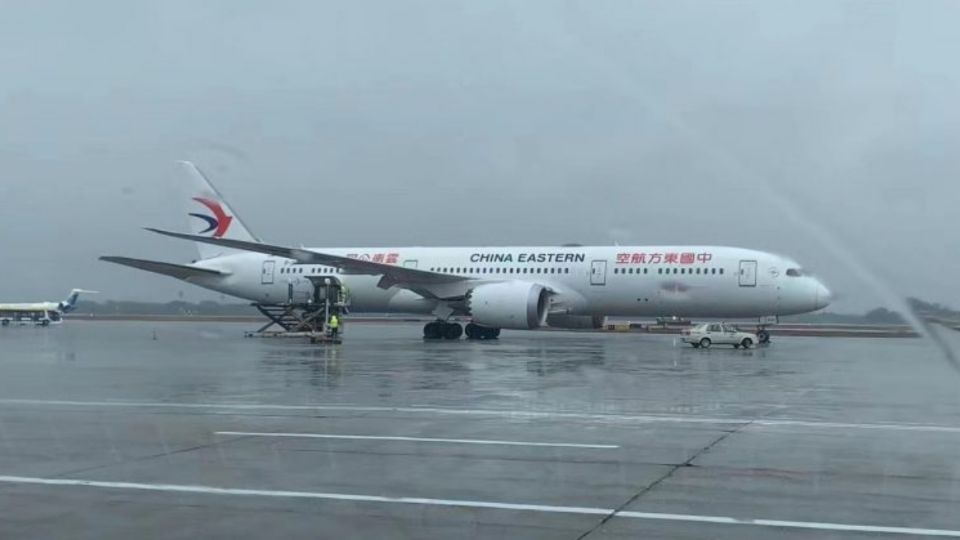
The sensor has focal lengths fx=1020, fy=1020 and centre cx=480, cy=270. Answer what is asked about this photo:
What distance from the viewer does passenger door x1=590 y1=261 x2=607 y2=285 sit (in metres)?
39.5

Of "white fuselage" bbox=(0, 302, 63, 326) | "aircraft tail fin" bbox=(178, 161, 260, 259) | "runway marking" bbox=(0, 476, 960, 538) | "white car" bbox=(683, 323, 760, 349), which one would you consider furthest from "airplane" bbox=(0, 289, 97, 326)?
"runway marking" bbox=(0, 476, 960, 538)

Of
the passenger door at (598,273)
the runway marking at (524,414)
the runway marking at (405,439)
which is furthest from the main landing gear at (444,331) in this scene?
the runway marking at (405,439)

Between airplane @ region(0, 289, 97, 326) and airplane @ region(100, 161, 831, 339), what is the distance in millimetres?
40804

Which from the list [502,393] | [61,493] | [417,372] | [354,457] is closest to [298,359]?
[417,372]

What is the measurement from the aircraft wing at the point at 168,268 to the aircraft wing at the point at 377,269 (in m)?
5.22

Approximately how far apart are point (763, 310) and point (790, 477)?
1154 inches

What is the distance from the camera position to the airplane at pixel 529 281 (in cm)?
3750

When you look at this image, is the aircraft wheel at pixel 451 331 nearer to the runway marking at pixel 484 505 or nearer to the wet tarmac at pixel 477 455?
the wet tarmac at pixel 477 455

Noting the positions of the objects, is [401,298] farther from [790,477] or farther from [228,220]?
[790,477]

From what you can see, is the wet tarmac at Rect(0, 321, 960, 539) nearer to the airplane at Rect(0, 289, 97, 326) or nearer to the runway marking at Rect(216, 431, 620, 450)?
the runway marking at Rect(216, 431, 620, 450)

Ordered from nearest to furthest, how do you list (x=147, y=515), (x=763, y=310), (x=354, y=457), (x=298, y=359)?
1. (x=147, y=515)
2. (x=354, y=457)
3. (x=298, y=359)
4. (x=763, y=310)

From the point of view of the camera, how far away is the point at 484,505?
812 centimetres

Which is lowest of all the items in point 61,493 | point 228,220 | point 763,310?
point 61,493

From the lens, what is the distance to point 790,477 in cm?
942
